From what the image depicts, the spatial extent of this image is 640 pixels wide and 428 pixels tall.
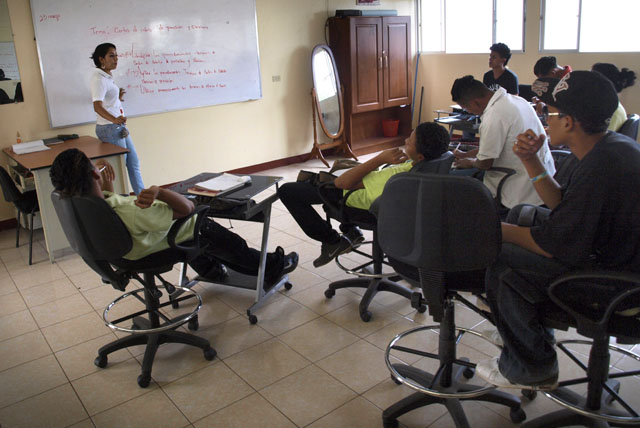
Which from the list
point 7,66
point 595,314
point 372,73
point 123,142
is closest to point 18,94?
point 7,66

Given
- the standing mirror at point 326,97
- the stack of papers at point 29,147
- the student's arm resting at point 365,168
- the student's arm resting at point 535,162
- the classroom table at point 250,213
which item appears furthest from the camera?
the standing mirror at point 326,97

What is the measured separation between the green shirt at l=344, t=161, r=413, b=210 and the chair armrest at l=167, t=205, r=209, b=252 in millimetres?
732

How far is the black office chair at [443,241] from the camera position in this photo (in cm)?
166

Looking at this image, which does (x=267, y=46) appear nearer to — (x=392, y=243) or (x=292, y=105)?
(x=292, y=105)

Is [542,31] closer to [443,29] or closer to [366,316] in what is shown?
[443,29]

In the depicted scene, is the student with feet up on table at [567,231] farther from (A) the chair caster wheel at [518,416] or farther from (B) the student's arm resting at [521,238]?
(A) the chair caster wheel at [518,416]

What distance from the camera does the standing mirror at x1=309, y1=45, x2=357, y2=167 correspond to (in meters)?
6.49

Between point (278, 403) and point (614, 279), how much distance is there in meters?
1.38

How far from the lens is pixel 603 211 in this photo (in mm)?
1586

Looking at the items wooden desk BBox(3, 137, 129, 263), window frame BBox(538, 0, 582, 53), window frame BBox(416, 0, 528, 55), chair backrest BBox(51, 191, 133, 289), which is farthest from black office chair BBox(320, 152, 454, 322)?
window frame BBox(416, 0, 528, 55)

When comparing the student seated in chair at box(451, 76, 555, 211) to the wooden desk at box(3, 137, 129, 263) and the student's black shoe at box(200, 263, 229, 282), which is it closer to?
the student's black shoe at box(200, 263, 229, 282)

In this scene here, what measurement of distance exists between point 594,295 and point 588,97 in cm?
60

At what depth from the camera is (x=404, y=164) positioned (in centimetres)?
282

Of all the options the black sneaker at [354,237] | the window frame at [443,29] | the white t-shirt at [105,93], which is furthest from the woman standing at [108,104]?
the window frame at [443,29]
